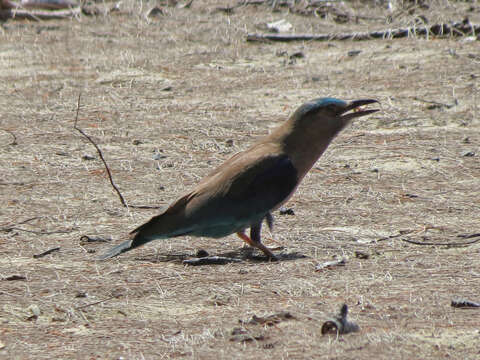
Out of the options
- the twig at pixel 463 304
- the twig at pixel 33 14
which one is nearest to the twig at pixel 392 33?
the twig at pixel 33 14

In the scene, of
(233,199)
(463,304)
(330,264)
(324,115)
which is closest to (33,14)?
(324,115)

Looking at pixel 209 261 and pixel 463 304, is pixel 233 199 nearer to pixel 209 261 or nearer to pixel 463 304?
pixel 209 261

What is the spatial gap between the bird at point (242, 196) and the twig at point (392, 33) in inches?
223

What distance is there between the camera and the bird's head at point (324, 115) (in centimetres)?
536

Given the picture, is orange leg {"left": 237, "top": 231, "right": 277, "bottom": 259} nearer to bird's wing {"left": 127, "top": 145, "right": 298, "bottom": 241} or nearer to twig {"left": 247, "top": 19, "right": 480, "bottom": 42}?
bird's wing {"left": 127, "top": 145, "right": 298, "bottom": 241}

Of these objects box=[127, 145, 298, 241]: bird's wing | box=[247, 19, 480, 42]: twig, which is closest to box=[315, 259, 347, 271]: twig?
box=[127, 145, 298, 241]: bird's wing

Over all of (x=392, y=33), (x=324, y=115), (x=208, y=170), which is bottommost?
(x=208, y=170)

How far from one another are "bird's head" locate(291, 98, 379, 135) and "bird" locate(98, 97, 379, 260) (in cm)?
5

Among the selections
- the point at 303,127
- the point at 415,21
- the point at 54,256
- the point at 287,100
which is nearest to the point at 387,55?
the point at 415,21

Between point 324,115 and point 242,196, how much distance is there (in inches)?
28.6

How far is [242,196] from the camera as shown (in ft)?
16.6

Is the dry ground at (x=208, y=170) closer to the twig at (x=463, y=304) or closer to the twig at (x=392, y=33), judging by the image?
the twig at (x=463, y=304)

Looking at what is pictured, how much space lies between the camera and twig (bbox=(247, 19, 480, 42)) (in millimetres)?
10539

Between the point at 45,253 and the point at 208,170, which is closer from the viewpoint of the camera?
the point at 45,253
